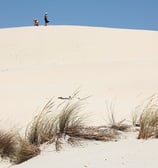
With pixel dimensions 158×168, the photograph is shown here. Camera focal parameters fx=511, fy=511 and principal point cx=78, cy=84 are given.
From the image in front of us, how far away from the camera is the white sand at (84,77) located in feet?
15.6

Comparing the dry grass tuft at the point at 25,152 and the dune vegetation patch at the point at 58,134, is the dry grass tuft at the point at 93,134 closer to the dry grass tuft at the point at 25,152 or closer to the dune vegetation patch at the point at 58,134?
the dune vegetation patch at the point at 58,134

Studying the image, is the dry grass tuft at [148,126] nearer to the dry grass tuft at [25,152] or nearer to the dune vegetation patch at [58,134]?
the dune vegetation patch at [58,134]

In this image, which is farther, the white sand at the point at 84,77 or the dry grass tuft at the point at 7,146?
the dry grass tuft at the point at 7,146

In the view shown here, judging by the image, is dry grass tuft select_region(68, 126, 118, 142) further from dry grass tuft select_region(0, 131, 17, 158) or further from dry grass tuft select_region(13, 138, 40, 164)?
dry grass tuft select_region(0, 131, 17, 158)

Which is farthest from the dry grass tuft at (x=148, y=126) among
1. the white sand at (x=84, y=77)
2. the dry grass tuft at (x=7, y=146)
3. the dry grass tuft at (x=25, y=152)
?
the dry grass tuft at (x=7, y=146)

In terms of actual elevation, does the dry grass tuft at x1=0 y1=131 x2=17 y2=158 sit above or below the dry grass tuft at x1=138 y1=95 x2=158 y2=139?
below

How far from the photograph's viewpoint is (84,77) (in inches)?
569

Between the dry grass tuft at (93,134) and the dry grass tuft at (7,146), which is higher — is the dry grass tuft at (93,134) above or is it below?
above

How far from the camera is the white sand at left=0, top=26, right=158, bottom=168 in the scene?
4.75m

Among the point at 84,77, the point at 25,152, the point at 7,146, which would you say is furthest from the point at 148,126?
the point at 84,77

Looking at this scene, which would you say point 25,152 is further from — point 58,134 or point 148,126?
point 148,126

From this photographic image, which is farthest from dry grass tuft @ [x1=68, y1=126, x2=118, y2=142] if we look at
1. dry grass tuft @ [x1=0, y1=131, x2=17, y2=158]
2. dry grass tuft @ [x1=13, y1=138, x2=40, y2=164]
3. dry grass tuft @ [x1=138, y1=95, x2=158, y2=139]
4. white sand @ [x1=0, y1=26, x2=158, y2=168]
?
dry grass tuft @ [x1=0, y1=131, x2=17, y2=158]

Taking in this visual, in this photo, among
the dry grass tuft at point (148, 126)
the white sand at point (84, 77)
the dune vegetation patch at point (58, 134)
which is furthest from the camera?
the dry grass tuft at point (148, 126)

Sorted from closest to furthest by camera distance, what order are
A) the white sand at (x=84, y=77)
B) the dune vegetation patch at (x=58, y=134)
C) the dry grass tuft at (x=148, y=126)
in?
1. the white sand at (x=84, y=77)
2. the dune vegetation patch at (x=58, y=134)
3. the dry grass tuft at (x=148, y=126)
